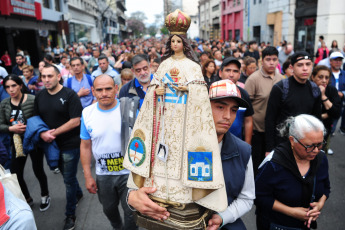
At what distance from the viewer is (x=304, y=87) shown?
3.23 meters

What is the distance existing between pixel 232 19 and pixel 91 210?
3659cm

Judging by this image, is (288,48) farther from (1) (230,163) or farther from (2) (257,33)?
(2) (257,33)

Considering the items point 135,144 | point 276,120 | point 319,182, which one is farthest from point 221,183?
point 276,120

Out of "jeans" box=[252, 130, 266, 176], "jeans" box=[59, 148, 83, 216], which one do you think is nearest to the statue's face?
"jeans" box=[59, 148, 83, 216]

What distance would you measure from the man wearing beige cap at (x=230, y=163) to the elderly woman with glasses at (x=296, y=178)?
0.46m

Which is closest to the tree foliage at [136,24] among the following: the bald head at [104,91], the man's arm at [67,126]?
the man's arm at [67,126]

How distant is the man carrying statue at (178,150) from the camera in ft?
4.74

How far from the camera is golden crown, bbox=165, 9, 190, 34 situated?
150 centimetres

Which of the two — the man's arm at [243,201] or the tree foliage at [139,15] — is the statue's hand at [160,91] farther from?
the tree foliage at [139,15]

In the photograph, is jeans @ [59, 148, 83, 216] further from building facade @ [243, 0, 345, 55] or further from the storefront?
the storefront

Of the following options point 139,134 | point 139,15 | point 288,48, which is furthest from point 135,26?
point 139,134

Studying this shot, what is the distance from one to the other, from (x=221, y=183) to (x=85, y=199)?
334cm

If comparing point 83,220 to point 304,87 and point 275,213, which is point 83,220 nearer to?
point 275,213

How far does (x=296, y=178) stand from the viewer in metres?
2.12
